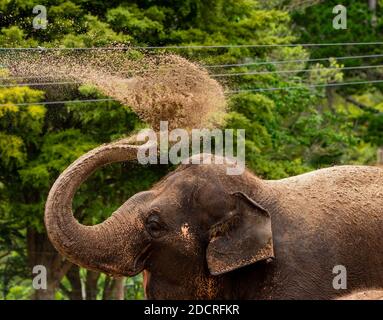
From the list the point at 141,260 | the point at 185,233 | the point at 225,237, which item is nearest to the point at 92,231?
the point at 141,260

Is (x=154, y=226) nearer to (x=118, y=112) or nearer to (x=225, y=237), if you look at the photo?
(x=225, y=237)

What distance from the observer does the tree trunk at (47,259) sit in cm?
2558

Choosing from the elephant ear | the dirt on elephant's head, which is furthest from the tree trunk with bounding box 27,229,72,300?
the elephant ear

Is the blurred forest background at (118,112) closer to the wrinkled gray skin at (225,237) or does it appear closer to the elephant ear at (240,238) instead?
the wrinkled gray skin at (225,237)

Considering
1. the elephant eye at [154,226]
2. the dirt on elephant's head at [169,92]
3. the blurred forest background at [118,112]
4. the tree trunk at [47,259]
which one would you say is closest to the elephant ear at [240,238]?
the elephant eye at [154,226]

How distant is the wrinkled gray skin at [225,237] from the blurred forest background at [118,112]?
864 centimetres

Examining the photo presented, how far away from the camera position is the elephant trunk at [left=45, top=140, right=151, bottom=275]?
9531 mm

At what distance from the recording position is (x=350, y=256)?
975 cm

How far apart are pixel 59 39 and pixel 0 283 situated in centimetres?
1457

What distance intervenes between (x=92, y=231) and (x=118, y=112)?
42.9 ft

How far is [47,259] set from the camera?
25.9m

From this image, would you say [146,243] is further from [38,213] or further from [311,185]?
[38,213]
